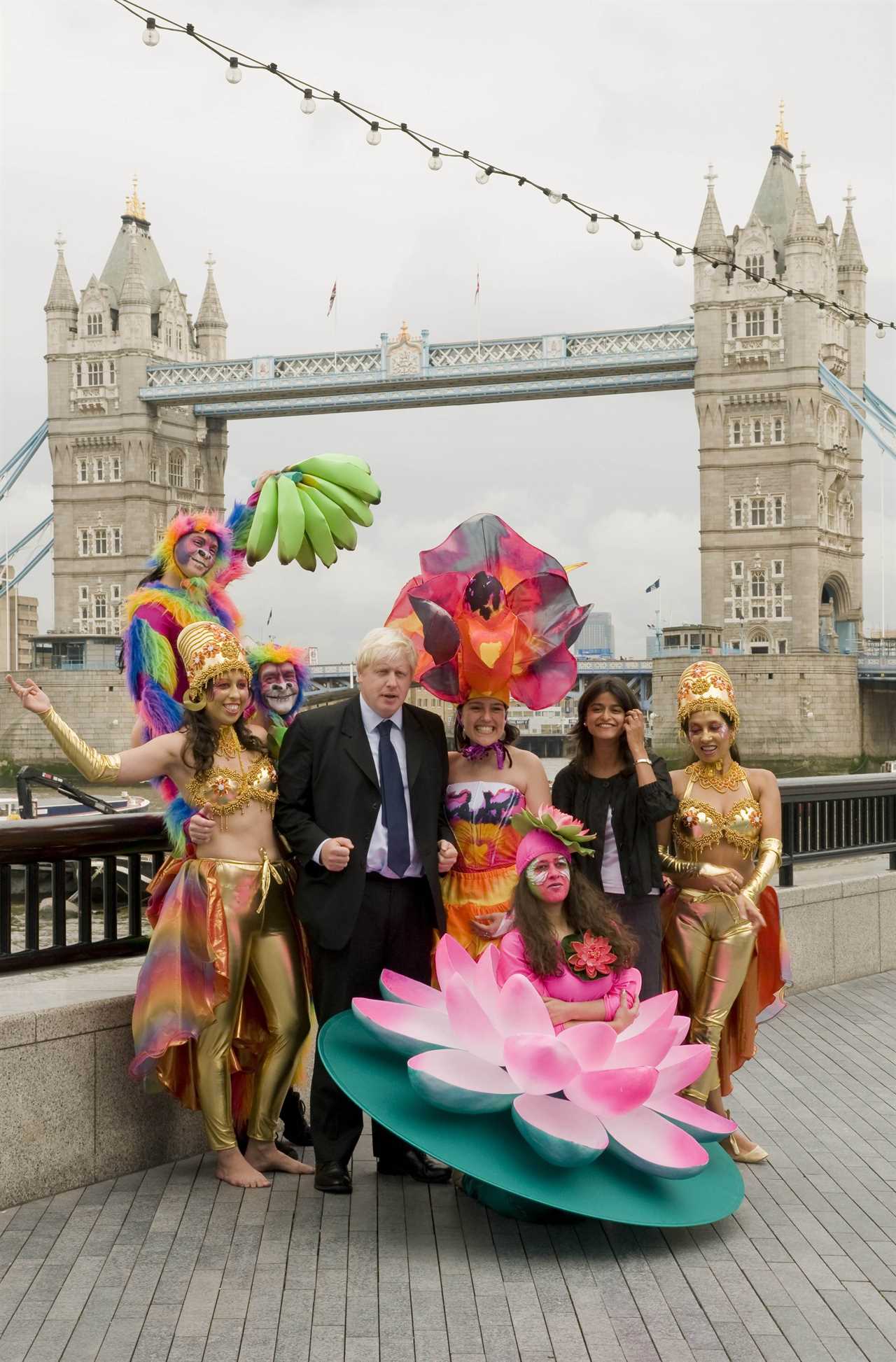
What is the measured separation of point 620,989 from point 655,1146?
0.43 m

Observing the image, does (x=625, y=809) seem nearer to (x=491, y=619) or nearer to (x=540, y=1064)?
(x=491, y=619)

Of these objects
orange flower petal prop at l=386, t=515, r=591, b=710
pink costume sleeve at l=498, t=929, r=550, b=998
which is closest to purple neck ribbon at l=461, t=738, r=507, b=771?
orange flower petal prop at l=386, t=515, r=591, b=710

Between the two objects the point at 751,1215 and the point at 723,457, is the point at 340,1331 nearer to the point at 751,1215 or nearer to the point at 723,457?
the point at 751,1215

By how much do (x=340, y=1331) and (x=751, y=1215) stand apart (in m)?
1.30

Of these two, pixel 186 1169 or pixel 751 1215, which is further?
pixel 186 1169

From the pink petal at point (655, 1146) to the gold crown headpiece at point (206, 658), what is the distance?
63.2 inches

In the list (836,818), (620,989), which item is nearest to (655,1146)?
(620,989)

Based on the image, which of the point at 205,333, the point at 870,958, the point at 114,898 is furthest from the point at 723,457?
the point at 114,898

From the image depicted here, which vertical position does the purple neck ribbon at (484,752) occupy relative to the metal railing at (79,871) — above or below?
above

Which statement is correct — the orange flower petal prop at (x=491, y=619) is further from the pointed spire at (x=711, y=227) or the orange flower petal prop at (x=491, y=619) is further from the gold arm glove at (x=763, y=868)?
the pointed spire at (x=711, y=227)

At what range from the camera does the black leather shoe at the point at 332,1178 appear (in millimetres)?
4211

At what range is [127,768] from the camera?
4.18m

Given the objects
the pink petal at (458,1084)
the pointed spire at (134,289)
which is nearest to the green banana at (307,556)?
the pink petal at (458,1084)

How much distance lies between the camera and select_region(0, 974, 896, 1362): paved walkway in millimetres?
3252
